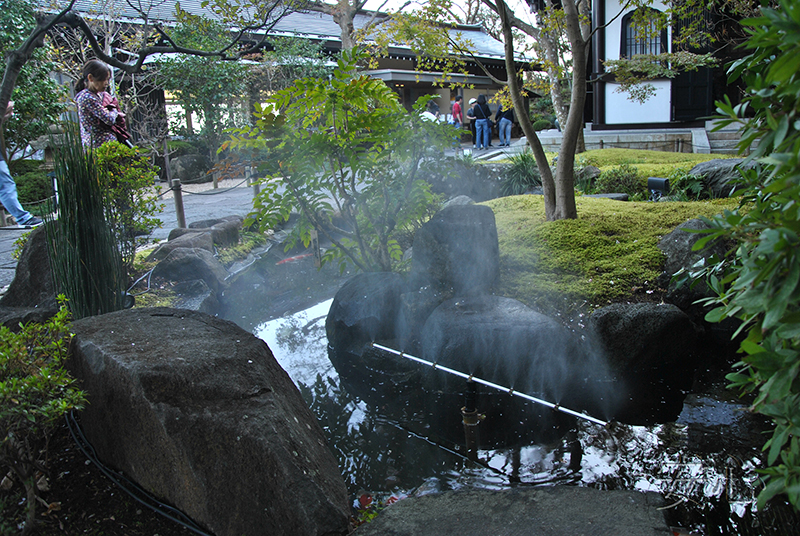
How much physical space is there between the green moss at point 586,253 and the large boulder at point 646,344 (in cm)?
38

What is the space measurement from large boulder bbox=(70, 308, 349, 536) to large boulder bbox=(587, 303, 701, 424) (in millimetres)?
2385

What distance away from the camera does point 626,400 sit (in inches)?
145

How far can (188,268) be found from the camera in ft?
18.1

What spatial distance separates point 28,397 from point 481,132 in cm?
1773

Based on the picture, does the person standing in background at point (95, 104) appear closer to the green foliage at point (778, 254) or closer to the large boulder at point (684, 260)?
the large boulder at point (684, 260)

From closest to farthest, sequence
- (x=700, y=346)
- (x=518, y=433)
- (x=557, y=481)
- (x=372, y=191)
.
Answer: (x=557, y=481) → (x=518, y=433) → (x=700, y=346) → (x=372, y=191)

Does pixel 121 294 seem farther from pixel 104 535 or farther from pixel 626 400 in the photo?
pixel 626 400

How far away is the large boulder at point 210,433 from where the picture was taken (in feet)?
6.84

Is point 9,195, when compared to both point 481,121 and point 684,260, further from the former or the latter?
point 481,121

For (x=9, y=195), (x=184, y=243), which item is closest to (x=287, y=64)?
(x=9, y=195)

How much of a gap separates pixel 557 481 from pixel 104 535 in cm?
211

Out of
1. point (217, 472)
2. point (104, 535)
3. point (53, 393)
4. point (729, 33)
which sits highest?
point (729, 33)

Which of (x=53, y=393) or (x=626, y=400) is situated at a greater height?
(x=53, y=393)

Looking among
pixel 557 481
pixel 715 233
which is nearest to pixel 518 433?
pixel 557 481
